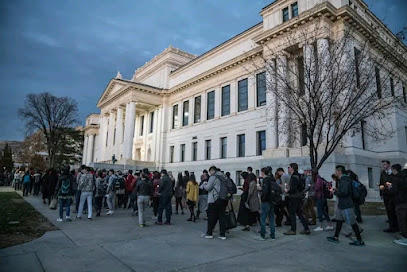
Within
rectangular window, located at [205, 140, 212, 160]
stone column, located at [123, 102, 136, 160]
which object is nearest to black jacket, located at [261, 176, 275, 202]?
rectangular window, located at [205, 140, 212, 160]

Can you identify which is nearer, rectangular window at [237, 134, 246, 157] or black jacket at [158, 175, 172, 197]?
black jacket at [158, 175, 172, 197]

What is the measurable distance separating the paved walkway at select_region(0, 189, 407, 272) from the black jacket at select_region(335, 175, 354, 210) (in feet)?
3.29

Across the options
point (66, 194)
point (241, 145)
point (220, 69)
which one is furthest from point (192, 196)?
point (220, 69)

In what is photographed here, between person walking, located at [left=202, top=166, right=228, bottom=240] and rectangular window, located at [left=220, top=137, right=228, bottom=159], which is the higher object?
rectangular window, located at [left=220, top=137, right=228, bottom=159]

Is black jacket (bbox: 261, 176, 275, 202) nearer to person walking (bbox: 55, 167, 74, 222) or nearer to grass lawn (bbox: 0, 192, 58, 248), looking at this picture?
grass lawn (bbox: 0, 192, 58, 248)

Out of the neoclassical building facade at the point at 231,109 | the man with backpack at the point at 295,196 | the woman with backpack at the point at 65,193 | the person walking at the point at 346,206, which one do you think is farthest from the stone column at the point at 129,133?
the person walking at the point at 346,206

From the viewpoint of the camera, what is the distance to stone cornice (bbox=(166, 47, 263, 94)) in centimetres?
2820

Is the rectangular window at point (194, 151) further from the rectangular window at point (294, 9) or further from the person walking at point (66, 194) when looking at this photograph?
the person walking at point (66, 194)

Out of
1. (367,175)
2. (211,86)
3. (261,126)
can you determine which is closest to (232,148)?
(261,126)

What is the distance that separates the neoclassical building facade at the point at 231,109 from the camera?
68.8 feet

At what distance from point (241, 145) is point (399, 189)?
77.2ft

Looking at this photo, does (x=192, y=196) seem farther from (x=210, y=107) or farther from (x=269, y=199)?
(x=210, y=107)

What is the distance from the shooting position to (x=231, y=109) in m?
31.5

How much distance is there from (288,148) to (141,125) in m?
30.4
